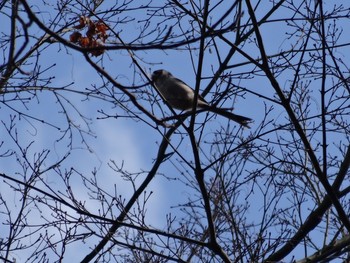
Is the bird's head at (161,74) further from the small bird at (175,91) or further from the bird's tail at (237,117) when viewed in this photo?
the bird's tail at (237,117)

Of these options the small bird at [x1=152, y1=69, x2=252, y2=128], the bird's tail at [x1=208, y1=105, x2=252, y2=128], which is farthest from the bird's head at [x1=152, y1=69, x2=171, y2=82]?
the bird's tail at [x1=208, y1=105, x2=252, y2=128]

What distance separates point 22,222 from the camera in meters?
5.61

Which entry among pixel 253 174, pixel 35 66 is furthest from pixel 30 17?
pixel 35 66

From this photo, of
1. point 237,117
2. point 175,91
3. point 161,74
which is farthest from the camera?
point 161,74

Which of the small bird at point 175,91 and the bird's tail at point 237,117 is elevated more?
the small bird at point 175,91

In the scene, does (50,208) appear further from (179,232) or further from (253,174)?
(179,232)

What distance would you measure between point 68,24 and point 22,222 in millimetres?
2257

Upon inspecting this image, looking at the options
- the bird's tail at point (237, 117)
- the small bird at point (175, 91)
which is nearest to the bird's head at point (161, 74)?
the small bird at point (175, 91)

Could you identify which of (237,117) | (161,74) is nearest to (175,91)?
(161,74)

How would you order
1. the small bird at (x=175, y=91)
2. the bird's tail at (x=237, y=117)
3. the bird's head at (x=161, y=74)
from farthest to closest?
1. the bird's head at (x=161, y=74)
2. the small bird at (x=175, y=91)
3. the bird's tail at (x=237, y=117)

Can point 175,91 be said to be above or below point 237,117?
above

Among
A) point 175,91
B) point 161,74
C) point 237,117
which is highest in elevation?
point 161,74

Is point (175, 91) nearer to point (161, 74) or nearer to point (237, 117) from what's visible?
point (161, 74)

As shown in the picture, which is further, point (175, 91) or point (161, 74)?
point (161, 74)
